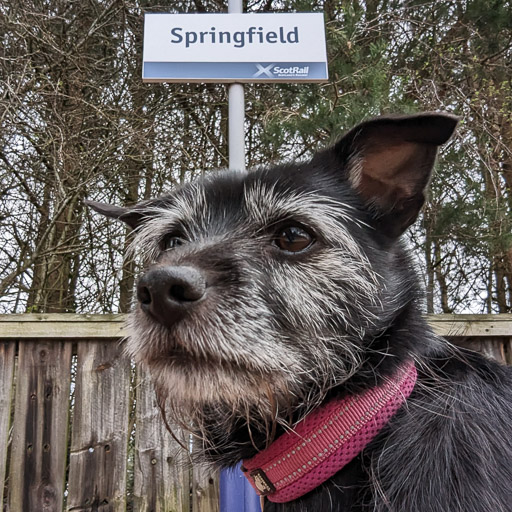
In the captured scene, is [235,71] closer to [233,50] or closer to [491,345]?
[233,50]

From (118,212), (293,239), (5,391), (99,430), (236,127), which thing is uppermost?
(236,127)

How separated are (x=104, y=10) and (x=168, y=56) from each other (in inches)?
100

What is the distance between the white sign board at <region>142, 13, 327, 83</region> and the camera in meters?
2.67

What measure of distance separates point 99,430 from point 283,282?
1761 millimetres

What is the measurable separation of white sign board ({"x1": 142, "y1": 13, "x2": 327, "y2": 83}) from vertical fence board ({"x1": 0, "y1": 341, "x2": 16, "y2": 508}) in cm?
170

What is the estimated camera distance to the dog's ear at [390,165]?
1.52 meters

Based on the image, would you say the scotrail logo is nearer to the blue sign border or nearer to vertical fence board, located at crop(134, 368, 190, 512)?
the blue sign border

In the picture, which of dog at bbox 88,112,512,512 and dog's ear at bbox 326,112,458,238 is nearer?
dog at bbox 88,112,512,512

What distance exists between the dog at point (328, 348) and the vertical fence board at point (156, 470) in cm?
109

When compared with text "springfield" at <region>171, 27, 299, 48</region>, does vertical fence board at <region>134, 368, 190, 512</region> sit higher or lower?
lower

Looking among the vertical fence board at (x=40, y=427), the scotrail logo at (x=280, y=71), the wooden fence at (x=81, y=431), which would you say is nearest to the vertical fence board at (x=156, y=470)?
the wooden fence at (x=81, y=431)

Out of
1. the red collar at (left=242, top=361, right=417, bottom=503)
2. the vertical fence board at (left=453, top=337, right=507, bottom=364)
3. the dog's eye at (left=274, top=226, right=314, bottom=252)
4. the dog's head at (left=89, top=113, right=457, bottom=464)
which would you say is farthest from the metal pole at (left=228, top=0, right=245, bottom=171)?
the vertical fence board at (left=453, top=337, right=507, bottom=364)

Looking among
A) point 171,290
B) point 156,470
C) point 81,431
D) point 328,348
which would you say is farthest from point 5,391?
point 328,348

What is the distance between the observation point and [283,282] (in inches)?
56.7
